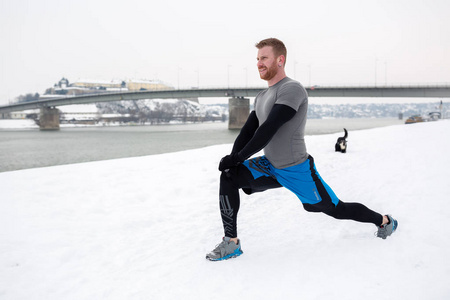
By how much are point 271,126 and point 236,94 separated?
58698 mm

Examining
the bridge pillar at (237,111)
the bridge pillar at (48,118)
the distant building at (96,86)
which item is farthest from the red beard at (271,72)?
the distant building at (96,86)


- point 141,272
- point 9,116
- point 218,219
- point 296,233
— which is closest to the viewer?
point 141,272

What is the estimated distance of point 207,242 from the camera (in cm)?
342

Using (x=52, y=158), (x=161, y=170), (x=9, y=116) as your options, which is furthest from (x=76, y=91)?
(x=161, y=170)

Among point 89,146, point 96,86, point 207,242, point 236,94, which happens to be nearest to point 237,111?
point 236,94

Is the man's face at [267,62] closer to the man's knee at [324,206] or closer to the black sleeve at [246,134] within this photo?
the black sleeve at [246,134]

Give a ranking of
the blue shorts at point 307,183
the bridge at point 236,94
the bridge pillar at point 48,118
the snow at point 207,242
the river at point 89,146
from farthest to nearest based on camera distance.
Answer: the bridge pillar at point 48,118, the bridge at point 236,94, the river at point 89,146, the blue shorts at point 307,183, the snow at point 207,242

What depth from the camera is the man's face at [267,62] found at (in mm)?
2873

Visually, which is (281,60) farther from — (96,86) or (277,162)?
(96,86)

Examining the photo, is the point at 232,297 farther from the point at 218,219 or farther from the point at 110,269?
the point at 218,219

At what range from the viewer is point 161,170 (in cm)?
686

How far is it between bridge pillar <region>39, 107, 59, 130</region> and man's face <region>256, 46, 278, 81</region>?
8488 centimetres

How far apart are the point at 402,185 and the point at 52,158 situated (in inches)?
1059

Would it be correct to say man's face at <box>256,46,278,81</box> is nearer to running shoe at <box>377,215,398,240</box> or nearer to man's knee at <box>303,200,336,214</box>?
man's knee at <box>303,200,336,214</box>
